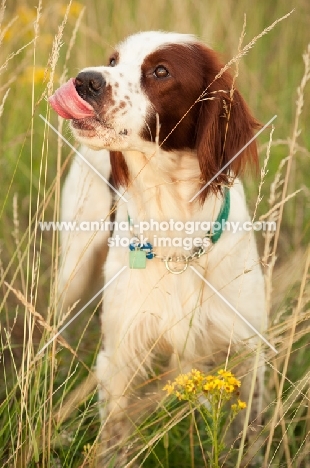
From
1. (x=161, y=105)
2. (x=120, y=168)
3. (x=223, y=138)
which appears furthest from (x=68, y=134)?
(x=223, y=138)

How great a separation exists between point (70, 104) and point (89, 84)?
3.6 inches

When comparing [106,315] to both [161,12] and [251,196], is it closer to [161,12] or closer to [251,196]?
[251,196]

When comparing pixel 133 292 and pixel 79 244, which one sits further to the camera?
pixel 79 244

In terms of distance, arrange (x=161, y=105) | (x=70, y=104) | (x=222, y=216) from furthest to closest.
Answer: (x=222, y=216), (x=161, y=105), (x=70, y=104)

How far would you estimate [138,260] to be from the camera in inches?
110

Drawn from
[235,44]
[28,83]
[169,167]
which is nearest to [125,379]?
[169,167]

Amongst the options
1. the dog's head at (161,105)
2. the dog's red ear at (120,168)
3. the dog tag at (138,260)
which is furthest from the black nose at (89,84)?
the dog tag at (138,260)

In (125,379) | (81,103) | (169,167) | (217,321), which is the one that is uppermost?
(81,103)

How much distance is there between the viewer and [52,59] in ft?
7.44

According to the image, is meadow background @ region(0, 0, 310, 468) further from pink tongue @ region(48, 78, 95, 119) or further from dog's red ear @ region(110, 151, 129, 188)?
pink tongue @ region(48, 78, 95, 119)

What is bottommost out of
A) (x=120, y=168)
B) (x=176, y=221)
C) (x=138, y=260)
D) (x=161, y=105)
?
(x=138, y=260)

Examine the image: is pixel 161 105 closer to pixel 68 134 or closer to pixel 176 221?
pixel 176 221

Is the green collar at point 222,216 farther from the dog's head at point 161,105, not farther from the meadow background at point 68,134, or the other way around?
the meadow background at point 68,134

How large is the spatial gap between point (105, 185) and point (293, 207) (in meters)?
1.25
